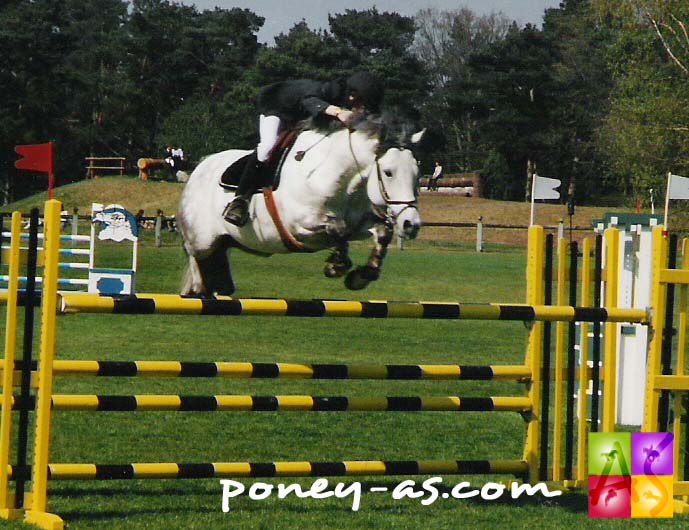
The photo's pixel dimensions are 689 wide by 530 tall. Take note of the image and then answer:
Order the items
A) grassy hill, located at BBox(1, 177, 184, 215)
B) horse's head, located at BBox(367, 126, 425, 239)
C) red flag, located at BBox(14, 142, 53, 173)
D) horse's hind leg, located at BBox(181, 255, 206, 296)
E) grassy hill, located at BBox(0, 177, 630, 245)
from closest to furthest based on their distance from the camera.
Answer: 1. horse's head, located at BBox(367, 126, 425, 239)
2. red flag, located at BBox(14, 142, 53, 173)
3. horse's hind leg, located at BBox(181, 255, 206, 296)
4. grassy hill, located at BBox(0, 177, 630, 245)
5. grassy hill, located at BBox(1, 177, 184, 215)

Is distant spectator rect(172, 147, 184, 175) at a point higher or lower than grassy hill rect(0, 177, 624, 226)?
lower

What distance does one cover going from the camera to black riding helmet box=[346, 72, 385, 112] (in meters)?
5.43

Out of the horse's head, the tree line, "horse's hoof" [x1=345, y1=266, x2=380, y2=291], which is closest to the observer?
the horse's head

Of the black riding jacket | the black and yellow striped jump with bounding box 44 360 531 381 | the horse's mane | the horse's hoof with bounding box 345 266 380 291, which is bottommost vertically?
the black and yellow striped jump with bounding box 44 360 531 381

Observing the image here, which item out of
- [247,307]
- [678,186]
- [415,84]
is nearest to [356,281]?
[247,307]

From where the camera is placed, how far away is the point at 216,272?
6.12 metres

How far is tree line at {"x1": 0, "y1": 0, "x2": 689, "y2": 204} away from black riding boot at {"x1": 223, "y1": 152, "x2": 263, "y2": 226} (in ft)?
84.8

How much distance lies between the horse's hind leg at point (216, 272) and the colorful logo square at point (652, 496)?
85.8 inches

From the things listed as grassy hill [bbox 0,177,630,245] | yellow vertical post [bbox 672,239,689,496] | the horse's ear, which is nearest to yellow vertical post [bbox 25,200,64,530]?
the horse's ear

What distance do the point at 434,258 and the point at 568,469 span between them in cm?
2203

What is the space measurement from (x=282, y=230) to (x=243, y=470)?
1073mm

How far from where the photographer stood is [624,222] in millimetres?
9859

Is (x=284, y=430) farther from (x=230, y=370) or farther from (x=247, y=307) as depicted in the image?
(x=247, y=307)

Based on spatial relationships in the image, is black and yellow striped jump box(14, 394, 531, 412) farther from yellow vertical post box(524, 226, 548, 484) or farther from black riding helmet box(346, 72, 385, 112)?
black riding helmet box(346, 72, 385, 112)
